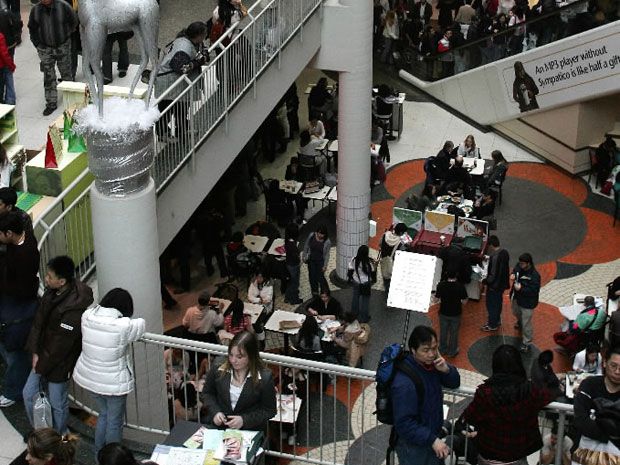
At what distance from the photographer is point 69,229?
965 centimetres

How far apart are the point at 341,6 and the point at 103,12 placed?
23.9 ft

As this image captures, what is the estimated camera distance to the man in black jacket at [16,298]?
8.40 metres

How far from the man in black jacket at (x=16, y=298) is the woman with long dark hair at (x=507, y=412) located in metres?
3.60

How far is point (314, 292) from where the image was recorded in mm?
15867

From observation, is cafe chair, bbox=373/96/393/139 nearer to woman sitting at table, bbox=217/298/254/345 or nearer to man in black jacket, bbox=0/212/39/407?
woman sitting at table, bbox=217/298/254/345

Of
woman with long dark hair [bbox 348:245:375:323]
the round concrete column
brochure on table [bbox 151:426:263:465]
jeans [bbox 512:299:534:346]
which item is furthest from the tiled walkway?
brochure on table [bbox 151:426:263:465]

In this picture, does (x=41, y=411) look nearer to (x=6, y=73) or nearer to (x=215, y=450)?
(x=215, y=450)

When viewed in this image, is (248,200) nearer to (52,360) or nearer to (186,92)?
(186,92)

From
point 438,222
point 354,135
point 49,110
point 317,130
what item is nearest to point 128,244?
point 49,110

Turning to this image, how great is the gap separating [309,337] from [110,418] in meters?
4.82

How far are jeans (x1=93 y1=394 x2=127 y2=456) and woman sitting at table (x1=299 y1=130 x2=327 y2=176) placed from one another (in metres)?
10.6

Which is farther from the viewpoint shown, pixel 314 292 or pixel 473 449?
pixel 314 292

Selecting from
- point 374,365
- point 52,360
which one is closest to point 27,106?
point 374,365

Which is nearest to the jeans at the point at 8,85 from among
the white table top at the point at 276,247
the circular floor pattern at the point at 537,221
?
the white table top at the point at 276,247
